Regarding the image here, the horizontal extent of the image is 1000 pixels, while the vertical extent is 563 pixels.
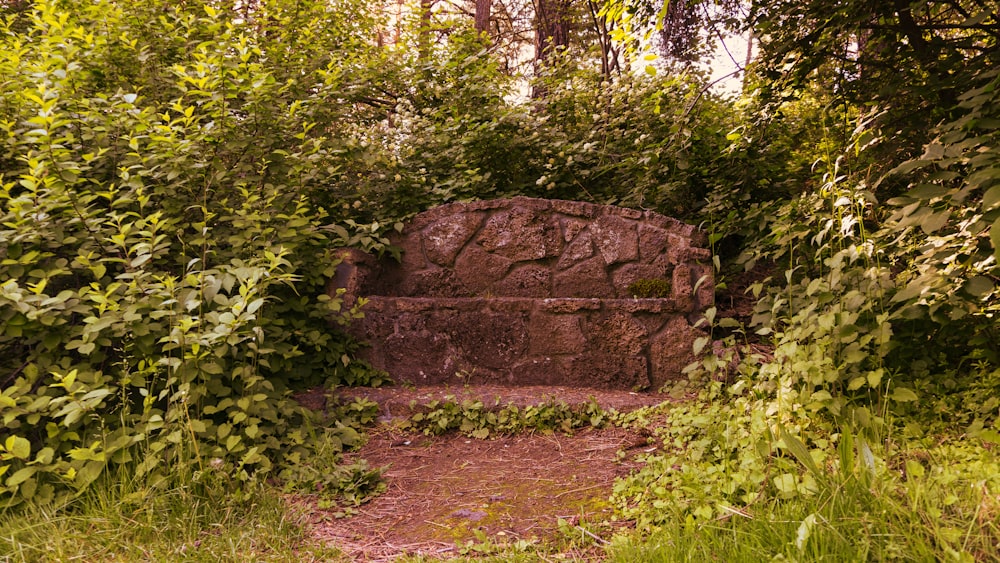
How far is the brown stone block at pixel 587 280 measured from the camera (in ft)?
13.2

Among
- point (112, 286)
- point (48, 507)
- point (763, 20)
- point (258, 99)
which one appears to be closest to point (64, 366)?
point (112, 286)

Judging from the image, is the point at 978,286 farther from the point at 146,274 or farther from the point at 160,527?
the point at 146,274

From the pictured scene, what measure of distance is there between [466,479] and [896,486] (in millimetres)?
1655

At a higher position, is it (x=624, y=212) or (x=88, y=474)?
(x=624, y=212)

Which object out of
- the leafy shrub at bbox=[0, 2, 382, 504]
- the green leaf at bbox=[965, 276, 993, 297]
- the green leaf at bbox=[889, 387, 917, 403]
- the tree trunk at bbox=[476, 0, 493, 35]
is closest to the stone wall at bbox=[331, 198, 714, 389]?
the leafy shrub at bbox=[0, 2, 382, 504]

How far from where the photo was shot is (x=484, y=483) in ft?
8.84

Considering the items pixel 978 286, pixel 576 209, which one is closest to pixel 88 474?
pixel 576 209

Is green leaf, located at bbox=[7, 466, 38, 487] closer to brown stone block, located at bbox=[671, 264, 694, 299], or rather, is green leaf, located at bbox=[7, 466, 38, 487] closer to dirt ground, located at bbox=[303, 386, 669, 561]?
dirt ground, located at bbox=[303, 386, 669, 561]

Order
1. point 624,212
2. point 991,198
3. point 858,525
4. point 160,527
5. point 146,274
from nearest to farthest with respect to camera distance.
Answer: point 858,525 < point 991,198 < point 160,527 < point 146,274 < point 624,212

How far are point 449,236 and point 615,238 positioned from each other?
3.60ft

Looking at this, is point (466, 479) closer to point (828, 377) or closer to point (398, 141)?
point (828, 377)

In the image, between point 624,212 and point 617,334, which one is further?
point 624,212

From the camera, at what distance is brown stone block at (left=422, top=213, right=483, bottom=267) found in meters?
4.09

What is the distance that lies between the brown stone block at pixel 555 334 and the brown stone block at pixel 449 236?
73cm
